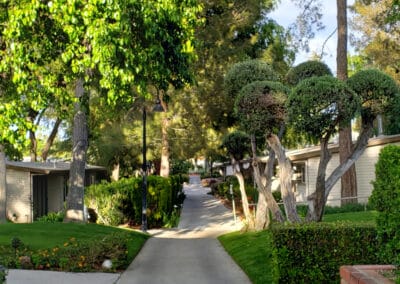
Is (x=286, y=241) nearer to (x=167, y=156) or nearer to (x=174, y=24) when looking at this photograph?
(x=174, y=24)

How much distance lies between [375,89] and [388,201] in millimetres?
5600

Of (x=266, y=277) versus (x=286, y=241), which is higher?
(x=286, y=241)

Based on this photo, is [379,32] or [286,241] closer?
[286,241]

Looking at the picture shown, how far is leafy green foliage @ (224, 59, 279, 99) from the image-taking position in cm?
1476

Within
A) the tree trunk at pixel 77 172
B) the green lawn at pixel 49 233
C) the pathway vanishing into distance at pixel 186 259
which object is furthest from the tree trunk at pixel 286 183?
the tree trunk at pixel 77 172

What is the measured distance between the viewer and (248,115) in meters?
12.4

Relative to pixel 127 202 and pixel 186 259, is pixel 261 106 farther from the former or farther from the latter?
pixel 127 202

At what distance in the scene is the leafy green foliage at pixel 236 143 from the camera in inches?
842

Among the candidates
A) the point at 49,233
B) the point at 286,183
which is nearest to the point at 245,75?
the point at 286,183

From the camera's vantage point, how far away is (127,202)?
1027 inches

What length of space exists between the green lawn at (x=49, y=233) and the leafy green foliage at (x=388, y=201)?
10311 millimetres

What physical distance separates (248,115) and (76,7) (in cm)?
526

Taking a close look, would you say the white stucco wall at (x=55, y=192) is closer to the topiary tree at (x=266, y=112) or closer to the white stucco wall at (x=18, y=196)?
the white stucco wall at (x=18, y=196)

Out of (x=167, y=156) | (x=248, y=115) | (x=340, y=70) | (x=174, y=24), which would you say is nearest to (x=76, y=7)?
(x=174, y=24)
